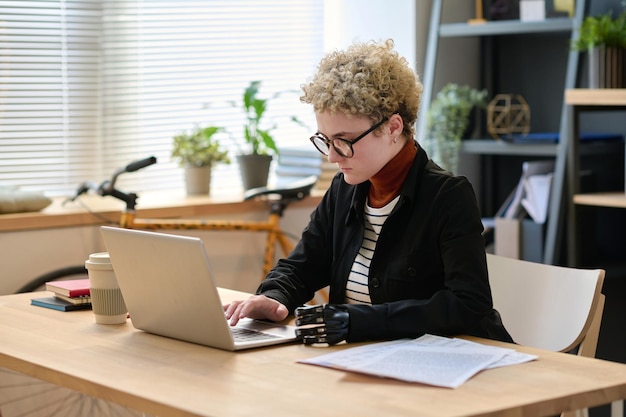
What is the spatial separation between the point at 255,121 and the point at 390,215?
202 cm

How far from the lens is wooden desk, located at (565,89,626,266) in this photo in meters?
3.50

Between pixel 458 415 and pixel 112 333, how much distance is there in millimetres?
892

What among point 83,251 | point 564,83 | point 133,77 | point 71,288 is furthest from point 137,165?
point 564,83

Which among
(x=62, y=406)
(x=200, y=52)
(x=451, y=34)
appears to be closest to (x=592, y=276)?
(x=62, y=406)

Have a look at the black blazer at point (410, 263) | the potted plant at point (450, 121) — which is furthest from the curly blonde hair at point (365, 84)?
the potted plant at point (450, 121)

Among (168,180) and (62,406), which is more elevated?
(168,180)

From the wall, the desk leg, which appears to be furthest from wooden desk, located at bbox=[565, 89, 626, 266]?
the wall

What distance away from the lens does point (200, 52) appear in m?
4.27

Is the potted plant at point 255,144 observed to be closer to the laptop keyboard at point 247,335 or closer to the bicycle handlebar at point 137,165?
the bicycle handlebar at point 137,165

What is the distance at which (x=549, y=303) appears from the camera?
231 centimetres

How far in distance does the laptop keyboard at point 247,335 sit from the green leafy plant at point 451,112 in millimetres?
2337

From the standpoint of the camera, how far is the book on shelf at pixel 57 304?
2.34m

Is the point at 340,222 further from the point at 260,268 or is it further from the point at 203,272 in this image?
the point at 260,268

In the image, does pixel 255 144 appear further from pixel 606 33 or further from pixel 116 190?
pixel 606 33
